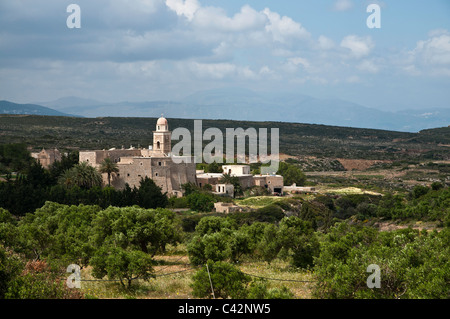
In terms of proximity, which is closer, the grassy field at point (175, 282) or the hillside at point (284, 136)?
the grassy field at point (175, 282)

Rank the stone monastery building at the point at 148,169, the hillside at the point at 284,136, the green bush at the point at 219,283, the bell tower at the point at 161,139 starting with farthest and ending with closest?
the hillside at the point at 284,136 → the bell tower at the point at 161,139 → the stone monastery building at the point at 148,169 → the green bush at the point at 219,283

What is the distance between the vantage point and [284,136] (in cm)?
13800

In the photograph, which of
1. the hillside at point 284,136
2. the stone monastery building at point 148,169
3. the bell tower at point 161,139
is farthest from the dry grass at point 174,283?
the hillside at point 284,136

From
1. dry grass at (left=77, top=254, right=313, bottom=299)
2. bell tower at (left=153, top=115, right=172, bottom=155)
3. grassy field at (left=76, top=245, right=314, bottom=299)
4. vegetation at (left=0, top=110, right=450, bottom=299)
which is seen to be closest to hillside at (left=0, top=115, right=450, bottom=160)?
bell tower at (left=153, top=115, right=172, bottom=155)

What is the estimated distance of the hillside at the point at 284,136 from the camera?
323ft

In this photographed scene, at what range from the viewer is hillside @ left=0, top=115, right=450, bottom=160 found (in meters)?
98.4

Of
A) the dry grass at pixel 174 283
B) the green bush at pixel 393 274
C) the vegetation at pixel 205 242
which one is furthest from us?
the dry grass at pixel 174 283

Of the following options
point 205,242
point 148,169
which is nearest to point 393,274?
point 205,242

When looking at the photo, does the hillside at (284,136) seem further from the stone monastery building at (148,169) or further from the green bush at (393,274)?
the green bush at (393,274)

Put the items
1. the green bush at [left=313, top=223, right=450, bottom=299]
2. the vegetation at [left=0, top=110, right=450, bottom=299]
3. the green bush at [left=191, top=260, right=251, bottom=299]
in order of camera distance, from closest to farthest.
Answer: the green bush at [left=313, top=223, right=450, bottom=299] < the vegetation at [left=0, top=110, right=450, bottom=299] < the green bush at [left=191, top=260, right=251, bottom=299]

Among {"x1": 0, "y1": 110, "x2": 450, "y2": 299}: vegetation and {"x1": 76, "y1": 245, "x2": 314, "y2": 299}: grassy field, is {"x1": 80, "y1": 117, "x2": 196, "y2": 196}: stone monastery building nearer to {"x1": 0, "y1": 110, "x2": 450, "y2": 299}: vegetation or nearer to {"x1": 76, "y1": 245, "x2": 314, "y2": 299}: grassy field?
{"x1": 0, "y1": 110, "x2": 450, "y2": 299}: vegetation

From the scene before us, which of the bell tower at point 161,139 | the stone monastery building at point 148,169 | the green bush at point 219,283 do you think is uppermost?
the bell tower at point 161,139

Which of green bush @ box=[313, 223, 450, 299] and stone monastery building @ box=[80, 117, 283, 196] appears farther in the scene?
stone monastery building @ box=[80, 117, 283, 196]
